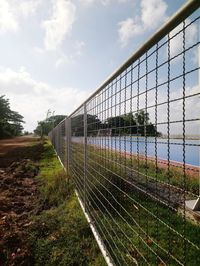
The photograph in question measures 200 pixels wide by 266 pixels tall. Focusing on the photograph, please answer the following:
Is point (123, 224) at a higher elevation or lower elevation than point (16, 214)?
higher

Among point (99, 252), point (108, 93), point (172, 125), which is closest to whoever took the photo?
point (172, 125)

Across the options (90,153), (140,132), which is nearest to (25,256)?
(90,153)

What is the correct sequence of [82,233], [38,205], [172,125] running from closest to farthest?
[172,125] → [82,233] → [38,205]

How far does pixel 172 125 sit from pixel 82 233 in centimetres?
327

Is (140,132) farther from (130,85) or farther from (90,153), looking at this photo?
(90,153)

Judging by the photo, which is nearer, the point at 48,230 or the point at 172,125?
the point at 172,125

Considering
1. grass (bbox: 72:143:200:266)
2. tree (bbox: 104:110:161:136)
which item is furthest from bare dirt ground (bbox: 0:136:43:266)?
tree (bbox: 104:110:161:136)

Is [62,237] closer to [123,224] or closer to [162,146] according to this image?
[123,224]

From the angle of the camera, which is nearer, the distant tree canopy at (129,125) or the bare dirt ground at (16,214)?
the distant tree canopy at (129,125)

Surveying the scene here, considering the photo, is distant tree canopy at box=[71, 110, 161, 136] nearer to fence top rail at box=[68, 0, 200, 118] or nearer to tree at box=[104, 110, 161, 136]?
tree at box=[104, 110, 161, 136]

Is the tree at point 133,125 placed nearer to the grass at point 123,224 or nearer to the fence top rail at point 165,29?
the grass at point 123,224

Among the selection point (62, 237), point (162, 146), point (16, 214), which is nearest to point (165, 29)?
point (162, 146)

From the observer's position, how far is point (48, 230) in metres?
5.00

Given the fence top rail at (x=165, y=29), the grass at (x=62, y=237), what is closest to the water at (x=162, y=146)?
the fence top rail at (x=165, y=29)
